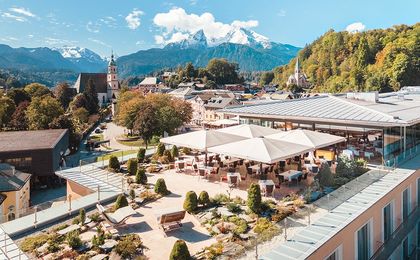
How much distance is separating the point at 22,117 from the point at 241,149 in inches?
2145

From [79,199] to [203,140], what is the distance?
6.71 meters

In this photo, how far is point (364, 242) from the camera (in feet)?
40.0

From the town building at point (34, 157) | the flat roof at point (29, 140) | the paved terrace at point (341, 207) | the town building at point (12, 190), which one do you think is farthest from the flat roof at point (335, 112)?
the flat roof at point (29, 140)

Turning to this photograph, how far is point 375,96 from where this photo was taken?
23.1 m

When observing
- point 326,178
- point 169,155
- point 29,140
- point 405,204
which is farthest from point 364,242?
point 29,140

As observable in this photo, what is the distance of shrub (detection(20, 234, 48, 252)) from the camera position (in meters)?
10.5

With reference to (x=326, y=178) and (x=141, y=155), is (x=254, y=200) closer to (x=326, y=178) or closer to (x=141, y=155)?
(x=326, y=178)

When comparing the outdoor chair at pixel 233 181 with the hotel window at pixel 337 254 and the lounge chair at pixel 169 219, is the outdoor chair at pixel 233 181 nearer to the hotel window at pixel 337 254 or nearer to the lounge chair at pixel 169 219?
the lounge chair at pixel 169 219

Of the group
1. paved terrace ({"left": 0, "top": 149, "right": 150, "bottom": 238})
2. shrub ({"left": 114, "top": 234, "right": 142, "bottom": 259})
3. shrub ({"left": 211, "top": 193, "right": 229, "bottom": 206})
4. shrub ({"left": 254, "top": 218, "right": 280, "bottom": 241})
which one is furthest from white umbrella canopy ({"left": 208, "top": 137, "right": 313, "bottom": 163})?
shrub ({"left": 114, "top": 234, "right": 142, "bottom": 259})

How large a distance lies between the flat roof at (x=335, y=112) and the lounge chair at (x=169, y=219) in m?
10.9

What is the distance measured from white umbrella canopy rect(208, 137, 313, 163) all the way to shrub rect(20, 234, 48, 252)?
8080 millimetres

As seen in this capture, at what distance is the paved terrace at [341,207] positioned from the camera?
8852 millimetres

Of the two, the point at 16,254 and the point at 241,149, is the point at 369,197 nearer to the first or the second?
the point at 241,149

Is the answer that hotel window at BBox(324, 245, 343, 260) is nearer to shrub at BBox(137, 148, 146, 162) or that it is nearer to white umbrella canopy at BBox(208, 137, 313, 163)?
white umbrella canopy at BBox(208, 137, 313, 163)
